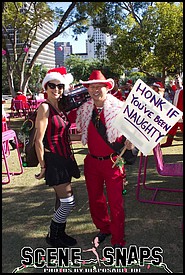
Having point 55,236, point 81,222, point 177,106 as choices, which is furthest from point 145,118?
point 177,106

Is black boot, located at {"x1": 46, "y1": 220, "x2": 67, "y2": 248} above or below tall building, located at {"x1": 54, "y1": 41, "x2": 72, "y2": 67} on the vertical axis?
below

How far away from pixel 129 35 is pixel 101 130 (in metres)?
14.8

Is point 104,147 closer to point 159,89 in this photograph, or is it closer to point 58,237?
point 58,237

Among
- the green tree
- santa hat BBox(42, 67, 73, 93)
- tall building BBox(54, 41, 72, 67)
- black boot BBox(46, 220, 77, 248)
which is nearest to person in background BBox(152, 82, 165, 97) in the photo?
santa hat BBox(42, 67, 73, 93)

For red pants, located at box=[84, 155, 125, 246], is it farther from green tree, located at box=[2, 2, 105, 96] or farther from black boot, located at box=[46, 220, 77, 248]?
green tree, located at box=[2, 2, 105, 96]

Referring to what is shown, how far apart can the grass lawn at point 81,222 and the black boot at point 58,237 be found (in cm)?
11

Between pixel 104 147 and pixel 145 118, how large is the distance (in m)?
0.50

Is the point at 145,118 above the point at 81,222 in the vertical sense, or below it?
above

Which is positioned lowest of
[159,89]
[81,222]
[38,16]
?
[81,222]

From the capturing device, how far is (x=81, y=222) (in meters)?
3.71

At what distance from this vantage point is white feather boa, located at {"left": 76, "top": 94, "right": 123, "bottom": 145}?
115 inches

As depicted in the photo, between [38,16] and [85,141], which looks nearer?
[85,141]

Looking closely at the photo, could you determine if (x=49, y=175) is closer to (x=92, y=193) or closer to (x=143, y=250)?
(x=92, y=193)

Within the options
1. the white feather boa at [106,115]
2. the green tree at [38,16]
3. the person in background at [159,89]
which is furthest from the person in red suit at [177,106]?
the green tree at [38,16]
